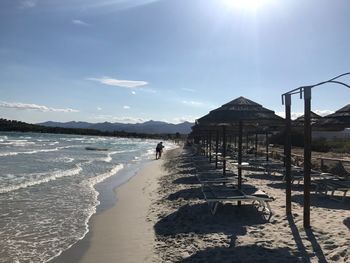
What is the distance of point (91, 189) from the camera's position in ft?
52.0

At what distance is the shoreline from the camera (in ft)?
24.1

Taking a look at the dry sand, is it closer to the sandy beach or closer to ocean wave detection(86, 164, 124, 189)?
the sandy beach

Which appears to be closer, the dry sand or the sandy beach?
the dry sand

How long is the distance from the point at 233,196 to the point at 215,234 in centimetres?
147

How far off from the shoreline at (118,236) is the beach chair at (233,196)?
4.42 feet

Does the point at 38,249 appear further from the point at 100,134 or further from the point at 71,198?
the point at 100,134

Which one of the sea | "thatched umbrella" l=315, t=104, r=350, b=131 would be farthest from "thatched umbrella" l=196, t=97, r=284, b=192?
the sea

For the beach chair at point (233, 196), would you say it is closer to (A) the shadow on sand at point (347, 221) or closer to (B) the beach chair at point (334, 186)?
(A) the shadow on sand at point (347, 221)

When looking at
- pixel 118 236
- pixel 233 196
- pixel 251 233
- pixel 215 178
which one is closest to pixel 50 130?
pixel 215 178

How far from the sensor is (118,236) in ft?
28.8

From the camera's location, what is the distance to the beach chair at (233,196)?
8.89m

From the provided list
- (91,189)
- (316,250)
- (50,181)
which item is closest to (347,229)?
(316,250)

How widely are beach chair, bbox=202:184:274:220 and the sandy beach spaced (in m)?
0.20

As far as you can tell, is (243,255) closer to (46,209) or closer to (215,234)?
(215,234)
